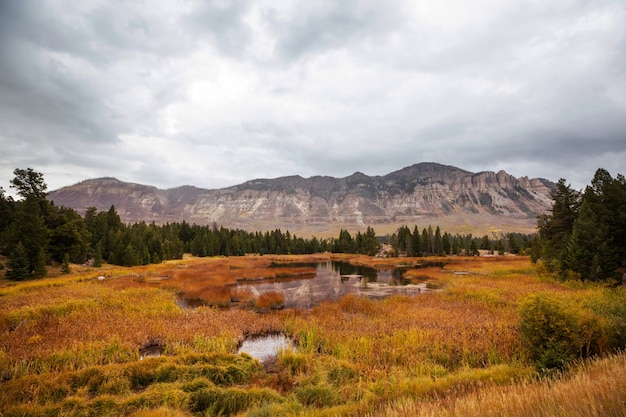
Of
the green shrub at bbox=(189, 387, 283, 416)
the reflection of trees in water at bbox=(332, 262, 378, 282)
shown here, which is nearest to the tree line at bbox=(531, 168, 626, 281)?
the reflection of trees in water at bbox=(332, 262, 378, 282)

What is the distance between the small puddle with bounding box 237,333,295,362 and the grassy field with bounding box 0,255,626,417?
604mm

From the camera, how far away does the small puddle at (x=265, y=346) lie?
15375 millimetres

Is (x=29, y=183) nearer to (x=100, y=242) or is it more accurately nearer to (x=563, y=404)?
(x=100, y=242)

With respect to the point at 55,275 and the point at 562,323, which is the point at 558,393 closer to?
the point at 562,323

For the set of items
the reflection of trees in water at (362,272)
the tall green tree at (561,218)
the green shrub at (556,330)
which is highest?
the tall green tree at (561,218)

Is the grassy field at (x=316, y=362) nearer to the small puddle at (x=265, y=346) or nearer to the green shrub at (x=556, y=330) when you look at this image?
the green shrub at (x=556, y=330)

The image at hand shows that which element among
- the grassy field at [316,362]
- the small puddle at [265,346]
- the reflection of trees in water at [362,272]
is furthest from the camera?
the reflection of trees in water at [362,272]

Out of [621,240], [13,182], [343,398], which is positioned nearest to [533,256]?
[621,240]

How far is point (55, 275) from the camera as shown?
42.5 metres

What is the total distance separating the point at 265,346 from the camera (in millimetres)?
16859

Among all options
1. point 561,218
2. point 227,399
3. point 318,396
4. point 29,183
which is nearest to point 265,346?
point 227,399

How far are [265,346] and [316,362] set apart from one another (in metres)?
4.65

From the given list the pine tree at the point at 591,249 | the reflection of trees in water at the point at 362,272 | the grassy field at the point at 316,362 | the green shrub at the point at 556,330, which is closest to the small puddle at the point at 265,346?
the grassy field at the point at 316,362

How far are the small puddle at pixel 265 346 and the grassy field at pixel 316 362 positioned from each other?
0.60 m
